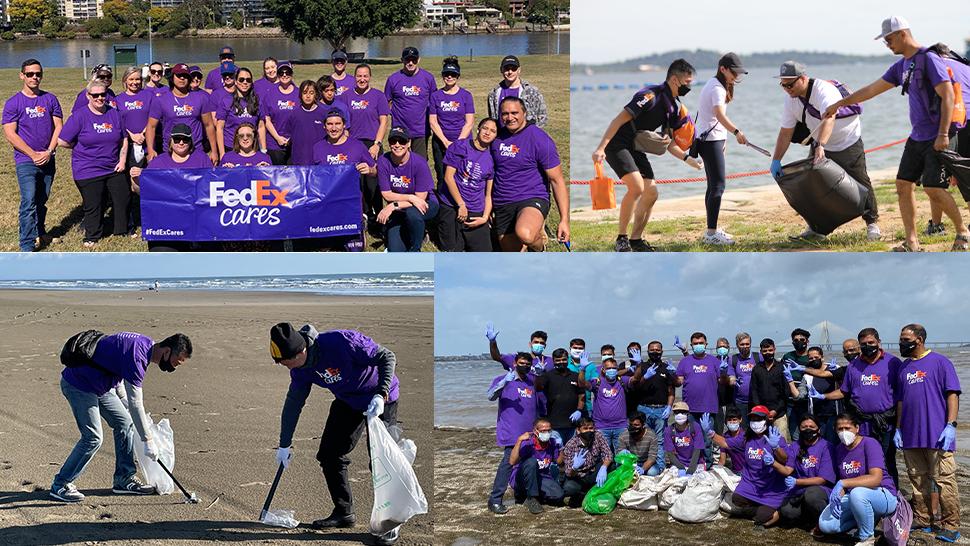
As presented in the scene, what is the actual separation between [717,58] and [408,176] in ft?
8.55

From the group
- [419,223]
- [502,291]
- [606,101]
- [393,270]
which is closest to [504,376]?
[502,291]

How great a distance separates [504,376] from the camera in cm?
657

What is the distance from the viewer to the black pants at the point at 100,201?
812 cm

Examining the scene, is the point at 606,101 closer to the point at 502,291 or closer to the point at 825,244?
the point at 825,244

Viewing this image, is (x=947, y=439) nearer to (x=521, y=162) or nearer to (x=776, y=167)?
(x=776, y=167)

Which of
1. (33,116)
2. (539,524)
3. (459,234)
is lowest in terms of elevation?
(539,524)

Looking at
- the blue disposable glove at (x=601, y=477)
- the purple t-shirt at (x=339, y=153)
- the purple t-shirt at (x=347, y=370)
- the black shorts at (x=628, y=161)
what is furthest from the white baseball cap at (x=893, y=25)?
the purple t-shirt at (x=347, y=370)

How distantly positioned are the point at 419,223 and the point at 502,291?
123 centimetres

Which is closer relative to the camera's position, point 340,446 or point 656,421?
point 340,446

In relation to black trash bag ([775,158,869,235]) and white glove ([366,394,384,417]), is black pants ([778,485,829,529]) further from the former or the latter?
black trash bag ([775,158,869,235])

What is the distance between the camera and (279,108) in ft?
26.8

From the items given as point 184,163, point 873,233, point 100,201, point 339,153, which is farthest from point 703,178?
point 100,201

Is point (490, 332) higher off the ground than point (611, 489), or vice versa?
point (490, 332)

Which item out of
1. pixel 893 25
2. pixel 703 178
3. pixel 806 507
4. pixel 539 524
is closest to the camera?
pixel 806 507
